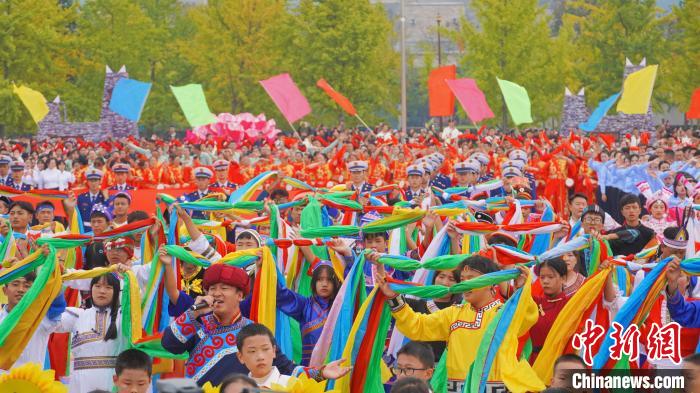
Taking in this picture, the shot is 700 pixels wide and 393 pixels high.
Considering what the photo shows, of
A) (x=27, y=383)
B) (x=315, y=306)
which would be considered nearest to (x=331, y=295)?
(x=315, y=306)

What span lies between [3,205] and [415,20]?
105m

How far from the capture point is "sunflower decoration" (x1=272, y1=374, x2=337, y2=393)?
6.02 m

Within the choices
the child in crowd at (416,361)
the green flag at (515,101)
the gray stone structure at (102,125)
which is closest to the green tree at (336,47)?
the gray stone structure at (102,125)

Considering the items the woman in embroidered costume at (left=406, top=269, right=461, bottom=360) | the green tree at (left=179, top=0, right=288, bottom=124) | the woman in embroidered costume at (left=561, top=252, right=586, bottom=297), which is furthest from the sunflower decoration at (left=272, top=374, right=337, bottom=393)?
the green tree at (left=179, top=0, right=288, bottom=124)

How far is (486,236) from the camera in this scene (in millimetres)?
9891

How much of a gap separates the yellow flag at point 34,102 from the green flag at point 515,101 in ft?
40.5

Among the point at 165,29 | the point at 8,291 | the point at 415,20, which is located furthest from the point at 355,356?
the point at 415,20

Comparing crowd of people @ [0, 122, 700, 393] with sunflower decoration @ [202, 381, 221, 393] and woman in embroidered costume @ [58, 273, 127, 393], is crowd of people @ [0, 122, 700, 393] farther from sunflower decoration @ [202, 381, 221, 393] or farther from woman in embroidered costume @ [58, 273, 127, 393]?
sunflower decoration @ [202, 381, 221, 393]

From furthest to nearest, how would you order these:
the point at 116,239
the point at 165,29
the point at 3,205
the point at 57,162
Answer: the point at 165,29 → the point at 57,162 → the point at 3,205 → the point at 116,239

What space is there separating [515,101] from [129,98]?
8.82m

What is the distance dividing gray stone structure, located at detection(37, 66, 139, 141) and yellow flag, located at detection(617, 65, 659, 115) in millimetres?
12122

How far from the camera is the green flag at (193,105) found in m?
31.4

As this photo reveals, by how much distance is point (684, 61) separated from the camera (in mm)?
43719

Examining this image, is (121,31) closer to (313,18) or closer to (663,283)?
(313,18)
